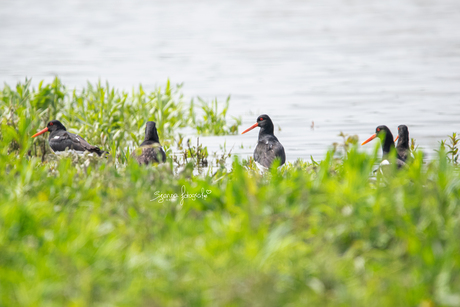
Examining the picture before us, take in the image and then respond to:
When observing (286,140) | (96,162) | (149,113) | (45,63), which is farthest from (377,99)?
(45,63)

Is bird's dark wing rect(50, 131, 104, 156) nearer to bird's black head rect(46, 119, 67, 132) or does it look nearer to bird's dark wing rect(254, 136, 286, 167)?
bird's black head rect(46, 119, 67, 132)

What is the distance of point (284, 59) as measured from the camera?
1075 inches

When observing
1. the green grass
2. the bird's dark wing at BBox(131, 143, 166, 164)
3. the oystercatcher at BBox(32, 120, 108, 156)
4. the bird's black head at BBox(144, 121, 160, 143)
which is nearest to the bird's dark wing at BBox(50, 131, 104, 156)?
the oystercatcher at BBox(32, 120, 108, 156)

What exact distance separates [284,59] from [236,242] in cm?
2394

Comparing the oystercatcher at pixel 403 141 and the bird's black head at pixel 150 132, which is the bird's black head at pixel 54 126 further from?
the oystercatcher at pixel 403 141

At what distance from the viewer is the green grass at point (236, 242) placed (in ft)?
11.8

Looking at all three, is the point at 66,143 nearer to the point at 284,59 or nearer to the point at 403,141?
the point at 403,141

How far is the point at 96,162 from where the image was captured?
6383 millimetres

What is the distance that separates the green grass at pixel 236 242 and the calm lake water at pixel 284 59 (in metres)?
3.20

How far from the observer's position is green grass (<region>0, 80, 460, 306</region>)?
3.61 metres

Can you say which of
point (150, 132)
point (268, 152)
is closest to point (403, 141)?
point (268, 152)

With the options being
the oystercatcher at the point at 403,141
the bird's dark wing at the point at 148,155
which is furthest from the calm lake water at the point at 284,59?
the bird's dark wing at the point at 148,155

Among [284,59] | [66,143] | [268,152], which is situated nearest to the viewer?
[268,152]

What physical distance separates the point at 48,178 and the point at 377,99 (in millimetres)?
13419
